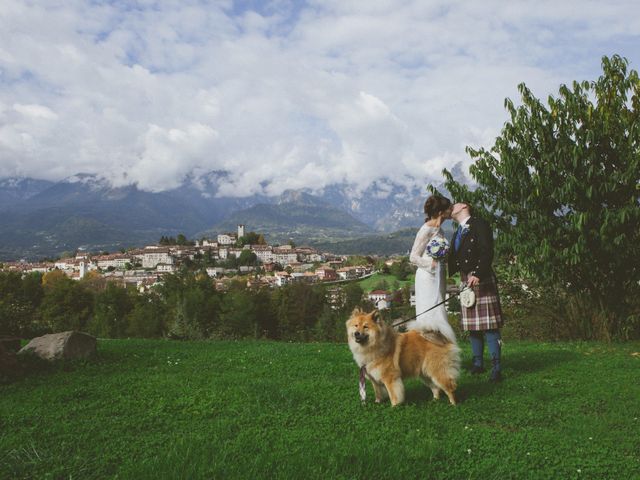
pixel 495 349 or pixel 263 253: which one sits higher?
pixel 263 253

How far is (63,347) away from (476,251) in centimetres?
715

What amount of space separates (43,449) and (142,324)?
5182cm

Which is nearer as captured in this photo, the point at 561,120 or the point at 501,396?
the point at 501,396

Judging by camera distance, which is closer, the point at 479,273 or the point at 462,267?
the point at 479,273

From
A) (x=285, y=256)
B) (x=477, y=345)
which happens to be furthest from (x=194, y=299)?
(x=285, y=256)

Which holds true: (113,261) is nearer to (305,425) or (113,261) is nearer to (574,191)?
(574,191)

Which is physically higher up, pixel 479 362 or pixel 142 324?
pixel 479 362

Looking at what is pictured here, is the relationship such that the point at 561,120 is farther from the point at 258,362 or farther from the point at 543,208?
the point at 258,362

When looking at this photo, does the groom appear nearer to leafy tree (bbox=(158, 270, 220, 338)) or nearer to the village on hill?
leafy tree (bbox=(158, 270, 220, 338))

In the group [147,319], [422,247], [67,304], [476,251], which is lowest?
[147,319]

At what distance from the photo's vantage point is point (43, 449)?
14.6ft

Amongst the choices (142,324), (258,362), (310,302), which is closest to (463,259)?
(258,362)

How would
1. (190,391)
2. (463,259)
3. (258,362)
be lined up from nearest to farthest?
(190,391)
(463,259)
(258,362)

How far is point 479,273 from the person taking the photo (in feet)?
22.4
